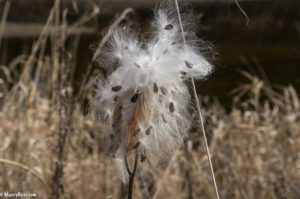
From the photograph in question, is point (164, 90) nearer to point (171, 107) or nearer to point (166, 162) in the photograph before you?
point (171, 107)

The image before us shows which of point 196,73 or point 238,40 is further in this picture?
point 238,40

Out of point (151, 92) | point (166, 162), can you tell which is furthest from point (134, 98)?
point (166, 162)

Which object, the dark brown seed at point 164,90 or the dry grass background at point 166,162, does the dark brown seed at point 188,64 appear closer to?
the dark brown seed at point 164,90

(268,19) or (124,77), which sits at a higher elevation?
(268,19)

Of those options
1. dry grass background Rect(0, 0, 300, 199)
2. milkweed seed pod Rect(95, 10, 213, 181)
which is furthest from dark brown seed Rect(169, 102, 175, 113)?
dry grass background Rect(0, 0, 300, 199)

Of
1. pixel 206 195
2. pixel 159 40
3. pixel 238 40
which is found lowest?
pixel 206 195

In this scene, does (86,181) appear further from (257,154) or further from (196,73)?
(196,73)

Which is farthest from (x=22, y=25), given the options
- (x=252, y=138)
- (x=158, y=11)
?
(x=158, y=11)

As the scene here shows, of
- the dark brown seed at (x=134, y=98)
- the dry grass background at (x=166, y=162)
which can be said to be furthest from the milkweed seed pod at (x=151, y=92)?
the dry grass background at (x=166, y=162)
